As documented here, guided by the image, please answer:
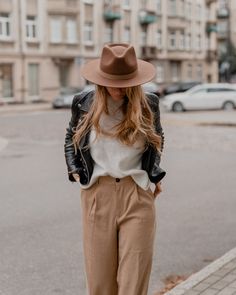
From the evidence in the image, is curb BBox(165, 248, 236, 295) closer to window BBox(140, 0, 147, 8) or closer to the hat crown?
the hat crown

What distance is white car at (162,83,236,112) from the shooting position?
32906mm

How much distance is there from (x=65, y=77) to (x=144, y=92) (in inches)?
1718

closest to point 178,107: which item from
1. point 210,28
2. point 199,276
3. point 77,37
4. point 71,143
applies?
point 77,37

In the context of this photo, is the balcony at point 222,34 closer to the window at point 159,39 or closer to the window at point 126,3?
the window at point 159,39

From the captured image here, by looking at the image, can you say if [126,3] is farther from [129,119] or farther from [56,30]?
[129,119]

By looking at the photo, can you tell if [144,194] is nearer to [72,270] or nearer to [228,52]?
[72,270]

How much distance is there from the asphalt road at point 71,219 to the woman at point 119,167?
1.72 metres

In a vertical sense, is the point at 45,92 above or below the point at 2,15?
below

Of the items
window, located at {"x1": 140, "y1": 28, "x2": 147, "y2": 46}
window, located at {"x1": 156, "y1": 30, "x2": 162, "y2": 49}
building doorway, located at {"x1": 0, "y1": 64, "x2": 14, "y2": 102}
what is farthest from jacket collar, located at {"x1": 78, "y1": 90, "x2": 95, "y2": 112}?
window, located at {"x1": 156, "y1": 30, "x2": 162, "y2": 49}

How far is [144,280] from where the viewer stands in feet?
11.5

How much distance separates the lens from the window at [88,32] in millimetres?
48438

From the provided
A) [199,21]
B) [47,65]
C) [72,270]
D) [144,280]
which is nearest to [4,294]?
[72,270]

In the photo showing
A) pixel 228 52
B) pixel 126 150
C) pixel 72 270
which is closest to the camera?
pixel 126 150

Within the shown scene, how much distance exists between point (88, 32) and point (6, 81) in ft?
32.8
